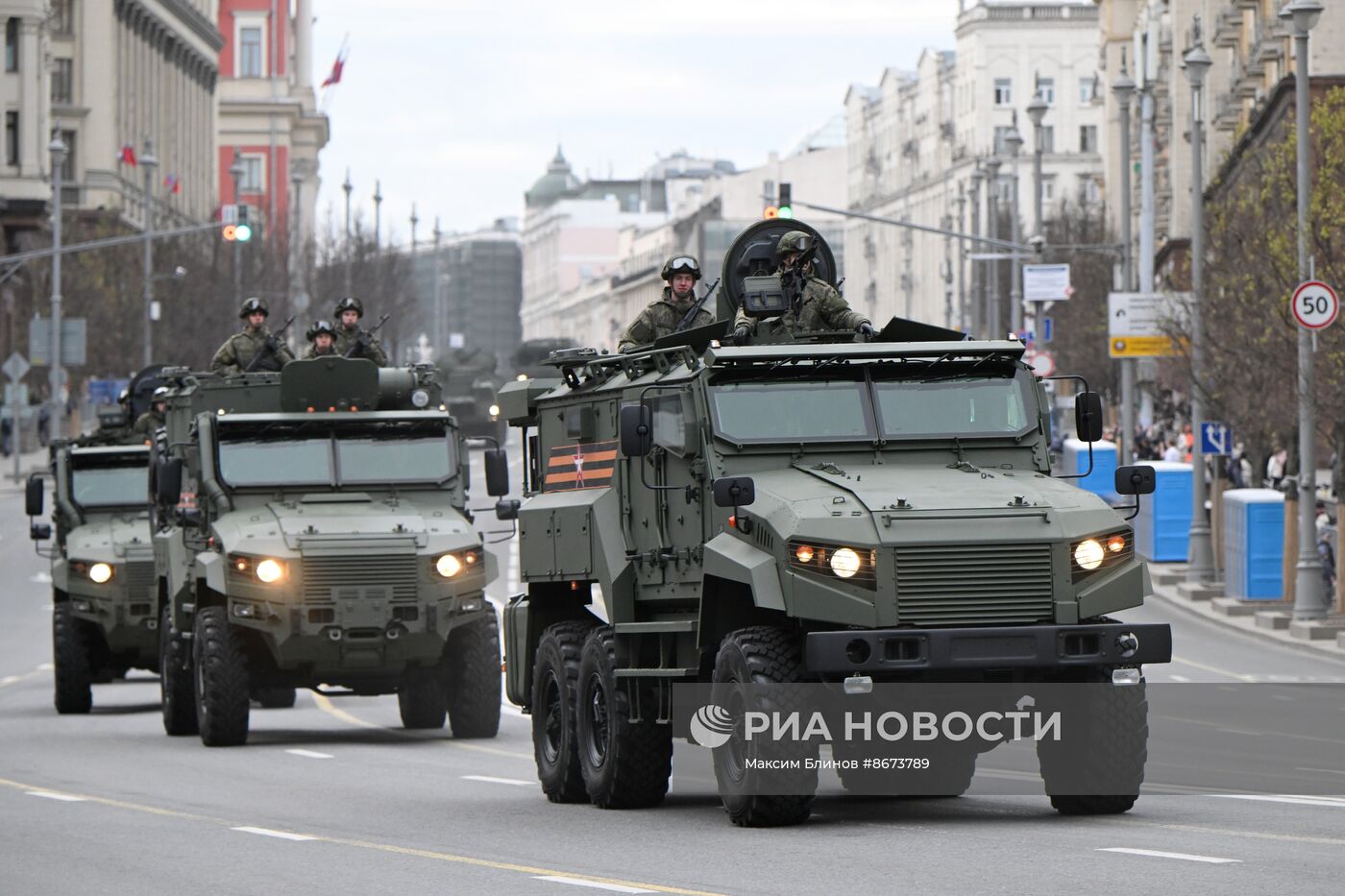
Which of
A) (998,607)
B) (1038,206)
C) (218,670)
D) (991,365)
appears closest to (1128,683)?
(998,607)

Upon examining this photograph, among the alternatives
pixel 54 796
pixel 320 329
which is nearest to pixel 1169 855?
pixel 54 796

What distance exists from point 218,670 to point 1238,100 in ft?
178

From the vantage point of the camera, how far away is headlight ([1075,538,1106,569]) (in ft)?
45.5

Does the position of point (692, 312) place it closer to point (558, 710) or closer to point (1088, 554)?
point (558, 710)

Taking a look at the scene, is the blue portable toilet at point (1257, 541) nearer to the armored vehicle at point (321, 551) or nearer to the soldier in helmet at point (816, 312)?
the armored vehicle at point (321, 551)

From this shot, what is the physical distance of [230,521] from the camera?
22.8 m

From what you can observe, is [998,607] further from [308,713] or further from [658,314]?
[308,713]

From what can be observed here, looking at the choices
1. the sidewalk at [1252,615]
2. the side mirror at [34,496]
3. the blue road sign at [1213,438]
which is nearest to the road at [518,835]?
the side mirror at [34,496]

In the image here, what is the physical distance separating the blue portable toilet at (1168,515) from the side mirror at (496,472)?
24.6m

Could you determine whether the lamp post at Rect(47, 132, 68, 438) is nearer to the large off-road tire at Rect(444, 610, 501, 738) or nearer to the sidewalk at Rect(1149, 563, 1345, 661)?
the sidewalk at Rect(1149, 563, 1345, 661)

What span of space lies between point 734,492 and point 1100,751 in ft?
7.22

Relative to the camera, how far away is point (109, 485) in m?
29.9

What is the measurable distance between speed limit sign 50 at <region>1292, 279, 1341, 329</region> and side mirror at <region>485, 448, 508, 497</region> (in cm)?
1267

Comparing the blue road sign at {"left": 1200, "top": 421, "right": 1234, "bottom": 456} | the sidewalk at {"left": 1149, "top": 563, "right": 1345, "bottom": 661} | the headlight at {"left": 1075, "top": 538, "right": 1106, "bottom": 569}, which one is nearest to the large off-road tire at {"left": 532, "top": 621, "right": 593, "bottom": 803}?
the headlight at {"left": 1075, "top": 538, "right": 1106, "bottom": 569}
